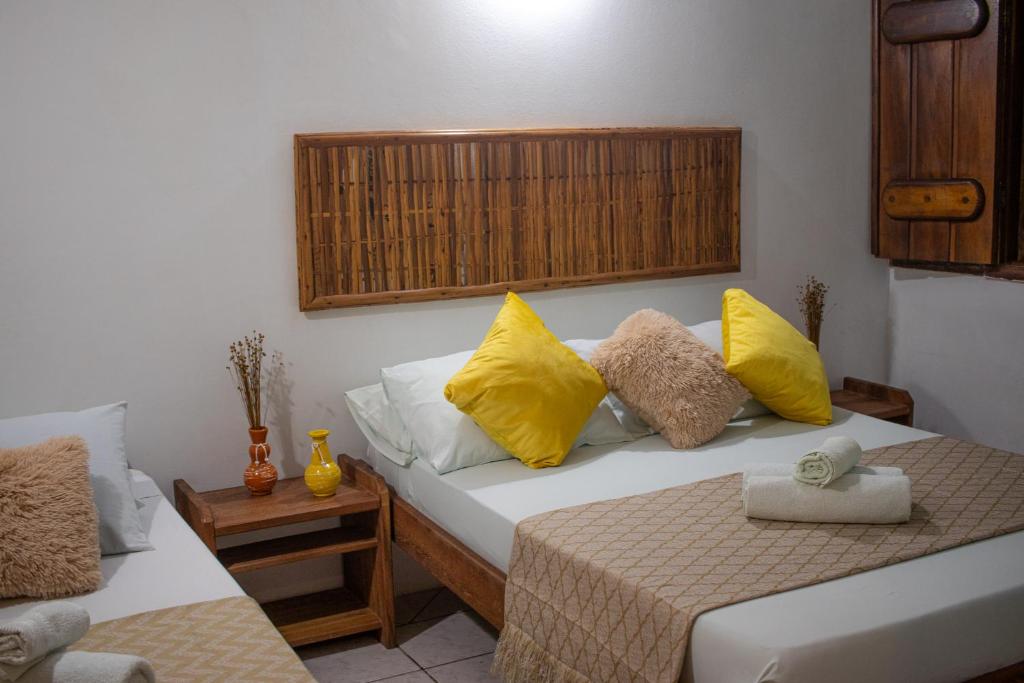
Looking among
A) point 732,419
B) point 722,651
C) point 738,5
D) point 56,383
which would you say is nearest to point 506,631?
point 722,651

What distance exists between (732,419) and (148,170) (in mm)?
1986

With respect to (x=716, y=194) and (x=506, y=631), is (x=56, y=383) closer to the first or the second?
Result: (x=506, y=631)

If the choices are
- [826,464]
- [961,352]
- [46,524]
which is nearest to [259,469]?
[46,524]

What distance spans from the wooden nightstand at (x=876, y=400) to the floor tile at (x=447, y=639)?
1.60 metres

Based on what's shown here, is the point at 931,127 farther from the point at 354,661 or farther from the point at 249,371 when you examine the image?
the point at 354,661

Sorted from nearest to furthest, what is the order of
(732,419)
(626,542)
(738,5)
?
(626,542)
(732,419)
(738,5)

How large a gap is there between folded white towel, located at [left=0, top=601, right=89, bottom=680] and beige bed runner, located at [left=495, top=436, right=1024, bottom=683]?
105cm

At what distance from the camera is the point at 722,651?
2.02 meters

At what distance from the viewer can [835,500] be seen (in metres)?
2.48

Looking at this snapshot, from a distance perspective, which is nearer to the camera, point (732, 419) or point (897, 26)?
point (732, 419)

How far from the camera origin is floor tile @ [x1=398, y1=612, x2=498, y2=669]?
3211 millimetres

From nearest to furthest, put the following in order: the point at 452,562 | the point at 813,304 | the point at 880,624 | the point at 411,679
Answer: the point at 880,624
the point at 452,562
the point at 411,679
the point at 813,304

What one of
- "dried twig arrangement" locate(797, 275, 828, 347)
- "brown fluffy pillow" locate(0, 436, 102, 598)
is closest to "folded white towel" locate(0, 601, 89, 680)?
"brown fluffy pillow" locate(0, 436, 102, 598)

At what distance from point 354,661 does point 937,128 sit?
2885 mm
